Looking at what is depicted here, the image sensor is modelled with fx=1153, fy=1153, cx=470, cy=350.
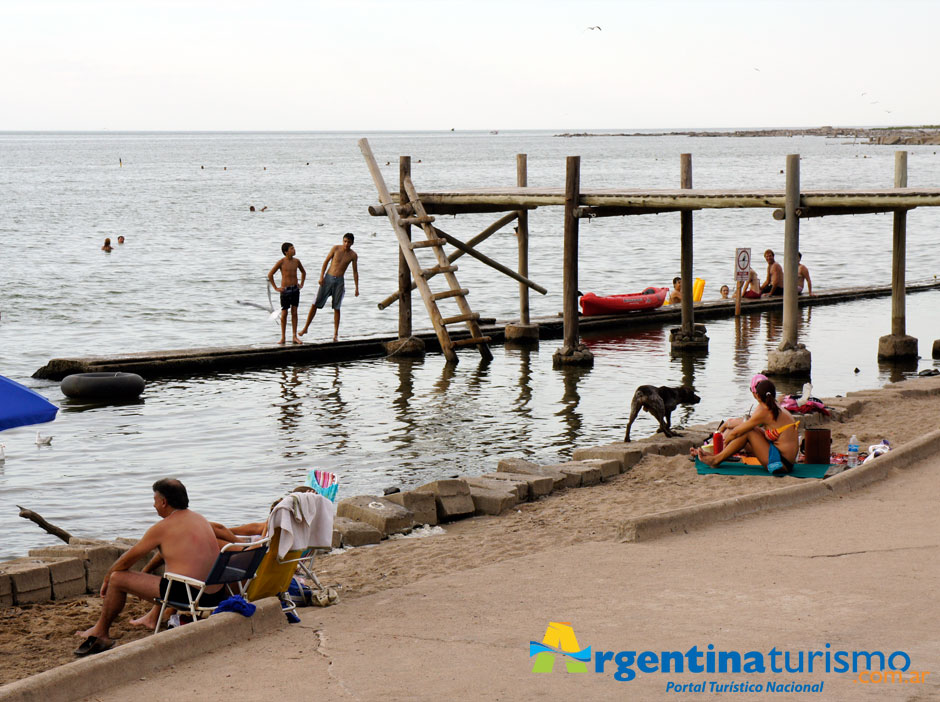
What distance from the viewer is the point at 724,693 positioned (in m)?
4.89

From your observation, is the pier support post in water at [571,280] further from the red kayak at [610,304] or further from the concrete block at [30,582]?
the concrete block at [30,582]

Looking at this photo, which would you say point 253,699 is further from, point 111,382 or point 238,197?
point 238,197

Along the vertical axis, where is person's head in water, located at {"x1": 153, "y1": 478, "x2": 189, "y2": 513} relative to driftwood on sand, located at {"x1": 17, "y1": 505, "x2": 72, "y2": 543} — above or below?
above

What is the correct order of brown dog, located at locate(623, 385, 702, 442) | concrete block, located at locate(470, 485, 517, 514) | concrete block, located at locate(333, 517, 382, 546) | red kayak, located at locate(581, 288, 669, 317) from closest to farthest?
concrete block, located at locate(333, 517, 382, 546) < concrete block, located at locate(470, 485, 517, 514) < brown dog, located at locate(623, 385, 702, 442) < red kayak, located at locate(581, 288, 669, 317)

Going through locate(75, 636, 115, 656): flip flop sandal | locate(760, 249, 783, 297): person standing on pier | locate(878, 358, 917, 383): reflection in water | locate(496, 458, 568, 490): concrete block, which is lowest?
locate(75, 636, 115, 656): flip flop sandal

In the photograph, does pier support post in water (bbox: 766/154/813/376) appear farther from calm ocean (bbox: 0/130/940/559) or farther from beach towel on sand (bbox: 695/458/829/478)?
beach towel on sand (bbox: 695/458/829/478)

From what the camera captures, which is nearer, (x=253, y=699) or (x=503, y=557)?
(x=253, y=699)

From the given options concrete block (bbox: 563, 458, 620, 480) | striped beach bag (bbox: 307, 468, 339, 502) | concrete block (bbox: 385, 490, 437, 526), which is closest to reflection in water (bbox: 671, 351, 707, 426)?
concrete block (bbox: 563, 458, 620, 480)

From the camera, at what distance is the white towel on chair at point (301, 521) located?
6023 millimetres

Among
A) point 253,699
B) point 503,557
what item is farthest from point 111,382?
point 253,699

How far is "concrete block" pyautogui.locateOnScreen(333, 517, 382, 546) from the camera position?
328 inches

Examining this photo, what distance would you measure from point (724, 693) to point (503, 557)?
284 centimetres

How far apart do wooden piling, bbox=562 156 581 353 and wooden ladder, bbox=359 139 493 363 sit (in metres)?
1.37

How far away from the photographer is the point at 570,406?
14859 millimetres
